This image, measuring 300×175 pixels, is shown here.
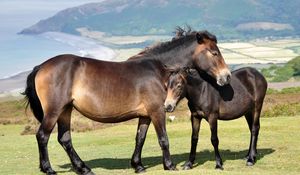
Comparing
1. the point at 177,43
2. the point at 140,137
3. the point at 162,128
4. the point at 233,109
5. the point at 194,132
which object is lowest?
the point at 194,132

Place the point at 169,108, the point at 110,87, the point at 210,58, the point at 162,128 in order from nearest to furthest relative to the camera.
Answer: the point at 169,108 < the point at 110,87 < the point at 162,128 < the point at 210,58

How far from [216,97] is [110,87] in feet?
8.79

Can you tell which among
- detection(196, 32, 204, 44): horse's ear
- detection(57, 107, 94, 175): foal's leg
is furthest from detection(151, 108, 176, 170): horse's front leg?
detection(196, 32, 204, 44): horse's ear

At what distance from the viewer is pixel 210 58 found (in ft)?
40.6

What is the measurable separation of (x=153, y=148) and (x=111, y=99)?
597 centimetres

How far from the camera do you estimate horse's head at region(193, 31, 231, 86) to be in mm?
12320

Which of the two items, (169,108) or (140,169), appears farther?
(140,169)

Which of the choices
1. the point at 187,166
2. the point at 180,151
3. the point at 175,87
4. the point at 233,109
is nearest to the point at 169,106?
the point at 175,87

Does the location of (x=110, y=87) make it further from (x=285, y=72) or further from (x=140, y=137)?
(x=285, y=72)

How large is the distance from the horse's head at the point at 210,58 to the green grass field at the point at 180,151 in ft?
7.02

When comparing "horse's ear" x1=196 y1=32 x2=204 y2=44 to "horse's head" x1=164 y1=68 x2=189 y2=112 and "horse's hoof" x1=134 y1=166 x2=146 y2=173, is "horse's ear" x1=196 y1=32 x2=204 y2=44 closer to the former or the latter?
"horse's head" x1=164 y1=68 x2=189 y2=112

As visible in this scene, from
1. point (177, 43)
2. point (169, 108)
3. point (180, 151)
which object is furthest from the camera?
point (180, 151)

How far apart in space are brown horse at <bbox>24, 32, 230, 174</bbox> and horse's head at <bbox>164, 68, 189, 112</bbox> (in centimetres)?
16

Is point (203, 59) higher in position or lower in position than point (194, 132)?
higher
